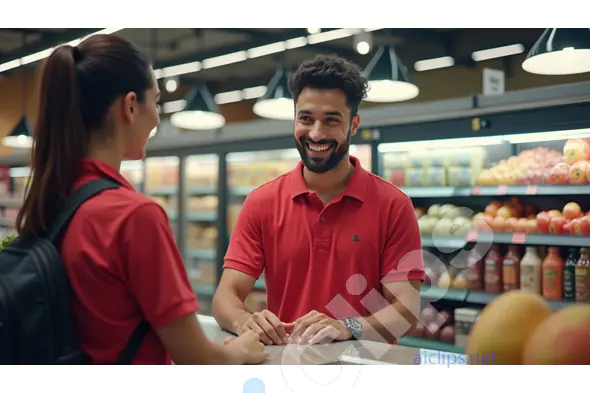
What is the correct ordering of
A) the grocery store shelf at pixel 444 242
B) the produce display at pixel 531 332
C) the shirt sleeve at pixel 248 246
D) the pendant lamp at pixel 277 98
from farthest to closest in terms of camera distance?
1. the pendant lamp at pixel 277 98
2. the grocery store shelf at pixel 444 242
3. the shirt sleeve at pixel 248 246
4. the produce display at pixel 531 332

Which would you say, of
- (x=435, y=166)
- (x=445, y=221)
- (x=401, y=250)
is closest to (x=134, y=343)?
(x=401, y=250)

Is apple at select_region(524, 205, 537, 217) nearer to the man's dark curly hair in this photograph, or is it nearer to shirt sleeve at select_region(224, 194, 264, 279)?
the man's dark curly hair

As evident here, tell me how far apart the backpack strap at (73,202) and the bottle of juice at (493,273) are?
3116 mm

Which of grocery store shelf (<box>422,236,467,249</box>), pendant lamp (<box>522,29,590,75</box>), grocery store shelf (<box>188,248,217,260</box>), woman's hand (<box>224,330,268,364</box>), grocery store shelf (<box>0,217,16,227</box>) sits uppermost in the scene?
pendant lamp (<box>522,29,590,75</box>)

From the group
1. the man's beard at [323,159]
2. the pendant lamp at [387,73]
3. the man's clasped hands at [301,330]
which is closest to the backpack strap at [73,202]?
the man's clasped hands at [301,330]

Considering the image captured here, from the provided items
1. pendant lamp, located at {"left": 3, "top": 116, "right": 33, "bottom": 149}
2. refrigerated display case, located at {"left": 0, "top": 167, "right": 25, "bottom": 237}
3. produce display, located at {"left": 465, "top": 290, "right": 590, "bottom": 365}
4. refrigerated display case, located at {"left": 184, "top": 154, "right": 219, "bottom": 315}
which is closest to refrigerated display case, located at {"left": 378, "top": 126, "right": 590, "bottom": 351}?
refrigerated display case, located at {"left": 184, "top": 154, "right": 219, "bottom": 315}

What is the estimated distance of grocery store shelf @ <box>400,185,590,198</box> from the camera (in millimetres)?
3273

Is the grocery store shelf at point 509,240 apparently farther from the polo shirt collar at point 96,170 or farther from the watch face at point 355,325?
→ the polo shirt collar at point 96,170

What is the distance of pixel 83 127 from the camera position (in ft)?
3.63

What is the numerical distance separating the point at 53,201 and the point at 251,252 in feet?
3.29

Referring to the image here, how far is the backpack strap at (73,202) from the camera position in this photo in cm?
104

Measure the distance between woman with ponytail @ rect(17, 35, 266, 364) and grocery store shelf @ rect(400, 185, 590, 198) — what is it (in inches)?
107
